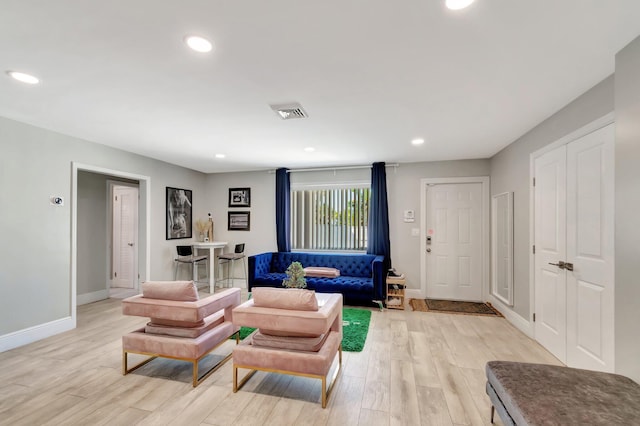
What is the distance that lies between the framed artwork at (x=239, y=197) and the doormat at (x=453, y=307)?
12.8ft

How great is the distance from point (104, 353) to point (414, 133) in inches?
171

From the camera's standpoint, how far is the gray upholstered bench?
133cm

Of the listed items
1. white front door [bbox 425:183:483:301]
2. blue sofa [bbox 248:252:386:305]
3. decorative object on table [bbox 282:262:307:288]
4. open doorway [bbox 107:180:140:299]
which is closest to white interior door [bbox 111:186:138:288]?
open doorway [bbox 107:180:140:299]

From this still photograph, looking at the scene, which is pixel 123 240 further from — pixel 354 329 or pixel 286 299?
pixel 286 299

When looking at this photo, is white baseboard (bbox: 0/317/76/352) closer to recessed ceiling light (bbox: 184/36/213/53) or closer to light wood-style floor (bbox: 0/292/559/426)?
light wood-style floor (bbox: 0/292/559/426)

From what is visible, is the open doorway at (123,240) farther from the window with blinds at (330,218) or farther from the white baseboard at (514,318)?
the white baseboard at (514,318)

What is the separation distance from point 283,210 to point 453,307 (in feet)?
11.7

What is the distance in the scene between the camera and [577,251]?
2.55 metres

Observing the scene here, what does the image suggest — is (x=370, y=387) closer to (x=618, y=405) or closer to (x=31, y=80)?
(x=618, y=405)

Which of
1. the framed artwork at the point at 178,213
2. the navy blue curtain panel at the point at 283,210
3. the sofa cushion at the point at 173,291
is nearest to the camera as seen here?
the sofa cushion at the point at 173,291

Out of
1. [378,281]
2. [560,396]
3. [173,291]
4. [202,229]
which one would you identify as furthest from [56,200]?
[560,396]

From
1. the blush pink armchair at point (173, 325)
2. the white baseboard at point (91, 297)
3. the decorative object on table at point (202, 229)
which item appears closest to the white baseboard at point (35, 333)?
the white baseboard at point (91, 297)

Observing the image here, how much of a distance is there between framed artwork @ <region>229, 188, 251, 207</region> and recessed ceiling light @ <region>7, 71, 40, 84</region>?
13.0 ft

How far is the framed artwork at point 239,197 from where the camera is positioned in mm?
6117
